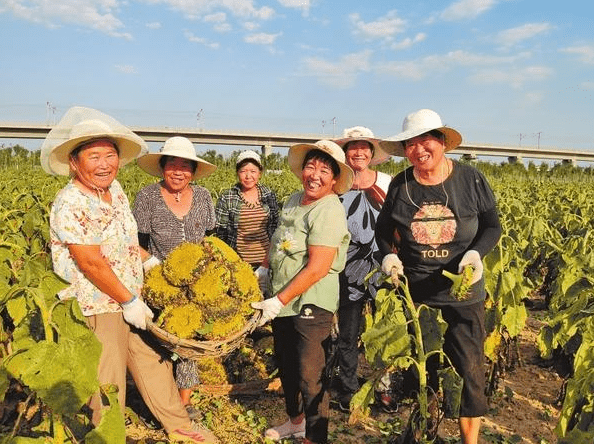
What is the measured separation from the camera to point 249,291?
2.91 meters

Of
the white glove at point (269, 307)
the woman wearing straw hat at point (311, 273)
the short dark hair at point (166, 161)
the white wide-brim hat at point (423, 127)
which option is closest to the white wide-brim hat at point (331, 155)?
the woman wearing straw hat at point (311, 273)

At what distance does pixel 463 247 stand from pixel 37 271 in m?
2.07

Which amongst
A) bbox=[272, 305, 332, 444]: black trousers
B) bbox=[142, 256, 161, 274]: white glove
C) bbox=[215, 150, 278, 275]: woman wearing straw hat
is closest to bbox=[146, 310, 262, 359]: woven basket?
bbox=[272, 305, 332, 444]: black trousers

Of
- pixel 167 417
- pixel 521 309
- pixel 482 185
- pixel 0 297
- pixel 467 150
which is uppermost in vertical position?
pixel 467 150

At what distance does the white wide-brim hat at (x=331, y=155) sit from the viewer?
297 cm

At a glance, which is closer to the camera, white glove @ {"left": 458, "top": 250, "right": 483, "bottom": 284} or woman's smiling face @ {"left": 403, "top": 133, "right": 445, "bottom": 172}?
white glove @ {"left": 458, "top": 250, "right": 483, "bottom": 284}

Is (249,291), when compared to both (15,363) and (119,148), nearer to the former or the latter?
(119,148)

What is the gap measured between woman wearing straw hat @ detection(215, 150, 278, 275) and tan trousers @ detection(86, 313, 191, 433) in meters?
1.28

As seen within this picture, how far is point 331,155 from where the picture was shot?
2.93 meters

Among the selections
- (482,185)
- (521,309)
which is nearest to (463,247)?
(482,185)

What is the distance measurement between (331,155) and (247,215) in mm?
1459

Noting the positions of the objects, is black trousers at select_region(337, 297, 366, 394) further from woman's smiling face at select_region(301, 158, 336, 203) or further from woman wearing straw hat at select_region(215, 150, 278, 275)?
woman's smiling face at select_region(301, 158, 336, 203)

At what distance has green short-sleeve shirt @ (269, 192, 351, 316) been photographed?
2.86 metres

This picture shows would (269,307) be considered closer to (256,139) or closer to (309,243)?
(309,243)
